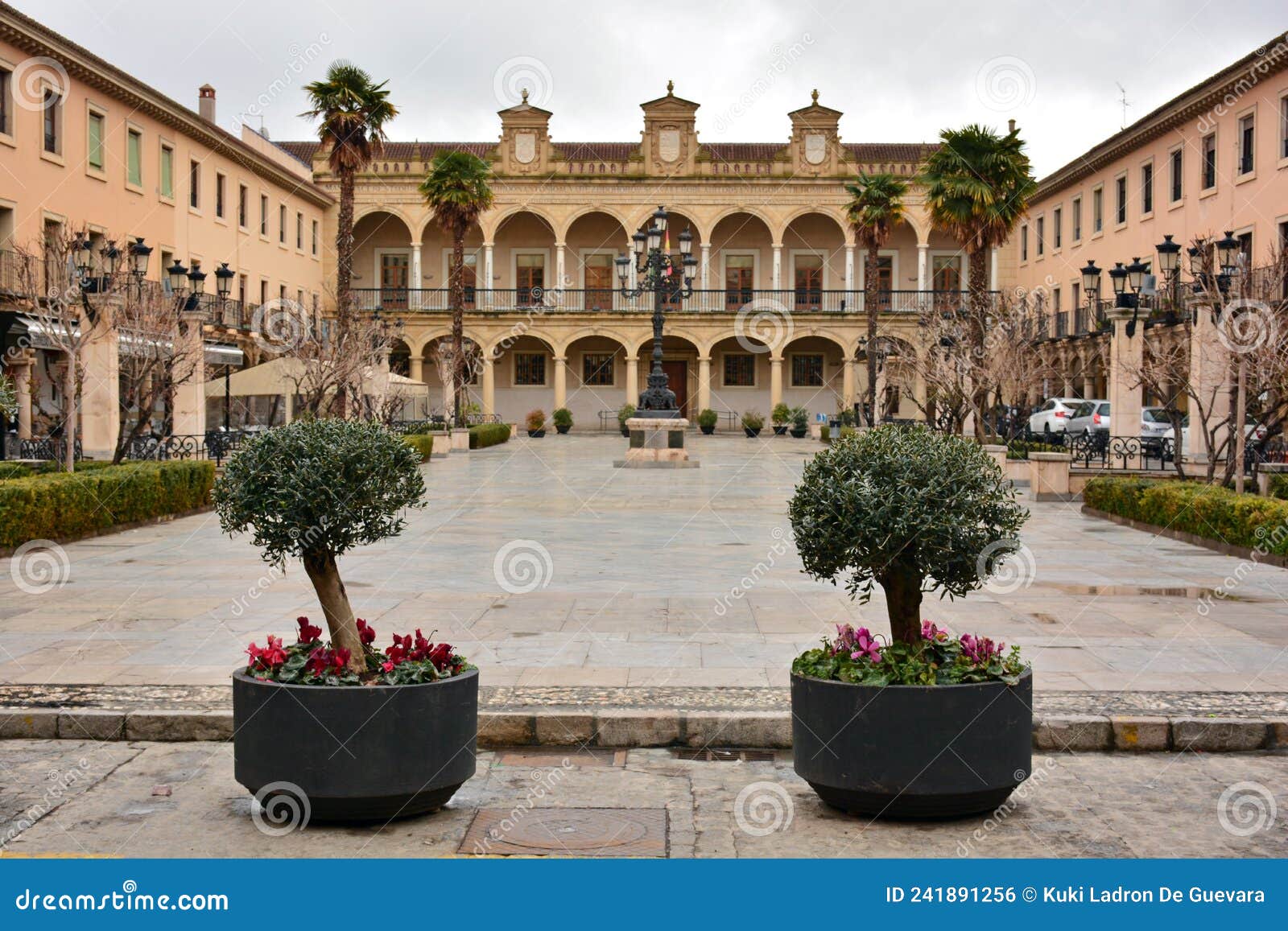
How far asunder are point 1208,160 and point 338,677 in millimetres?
35169

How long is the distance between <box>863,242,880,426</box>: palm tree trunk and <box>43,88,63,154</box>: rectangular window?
22661mm

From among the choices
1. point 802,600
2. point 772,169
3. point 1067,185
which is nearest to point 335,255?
point 772,169

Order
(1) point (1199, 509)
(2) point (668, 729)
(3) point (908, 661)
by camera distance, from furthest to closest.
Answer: (1) point (1199, 509) < (2) point (668, 729) < (3) point (908, 661)

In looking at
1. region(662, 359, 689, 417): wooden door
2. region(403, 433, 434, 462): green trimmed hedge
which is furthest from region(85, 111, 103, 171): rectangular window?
region(662, 359, 689, 417): wooden door

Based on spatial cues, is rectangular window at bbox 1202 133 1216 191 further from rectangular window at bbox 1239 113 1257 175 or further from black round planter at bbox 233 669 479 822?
black round planter at bbox 233 669 479 822

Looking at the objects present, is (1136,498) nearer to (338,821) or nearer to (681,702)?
(681,702)

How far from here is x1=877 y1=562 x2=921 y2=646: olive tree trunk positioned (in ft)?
18.7

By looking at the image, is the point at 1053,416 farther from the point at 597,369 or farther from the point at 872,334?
the point at 597,369

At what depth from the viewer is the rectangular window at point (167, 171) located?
3664cm

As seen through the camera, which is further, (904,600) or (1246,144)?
(1246,144)

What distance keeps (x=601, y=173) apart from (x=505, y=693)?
48408mm

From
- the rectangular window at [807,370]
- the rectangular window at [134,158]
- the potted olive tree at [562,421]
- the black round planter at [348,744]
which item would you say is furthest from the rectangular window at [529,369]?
the black round planter at [348,744]

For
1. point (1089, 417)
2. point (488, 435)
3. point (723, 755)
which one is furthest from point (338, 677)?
point (488, 435)

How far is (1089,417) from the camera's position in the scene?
118 feet
